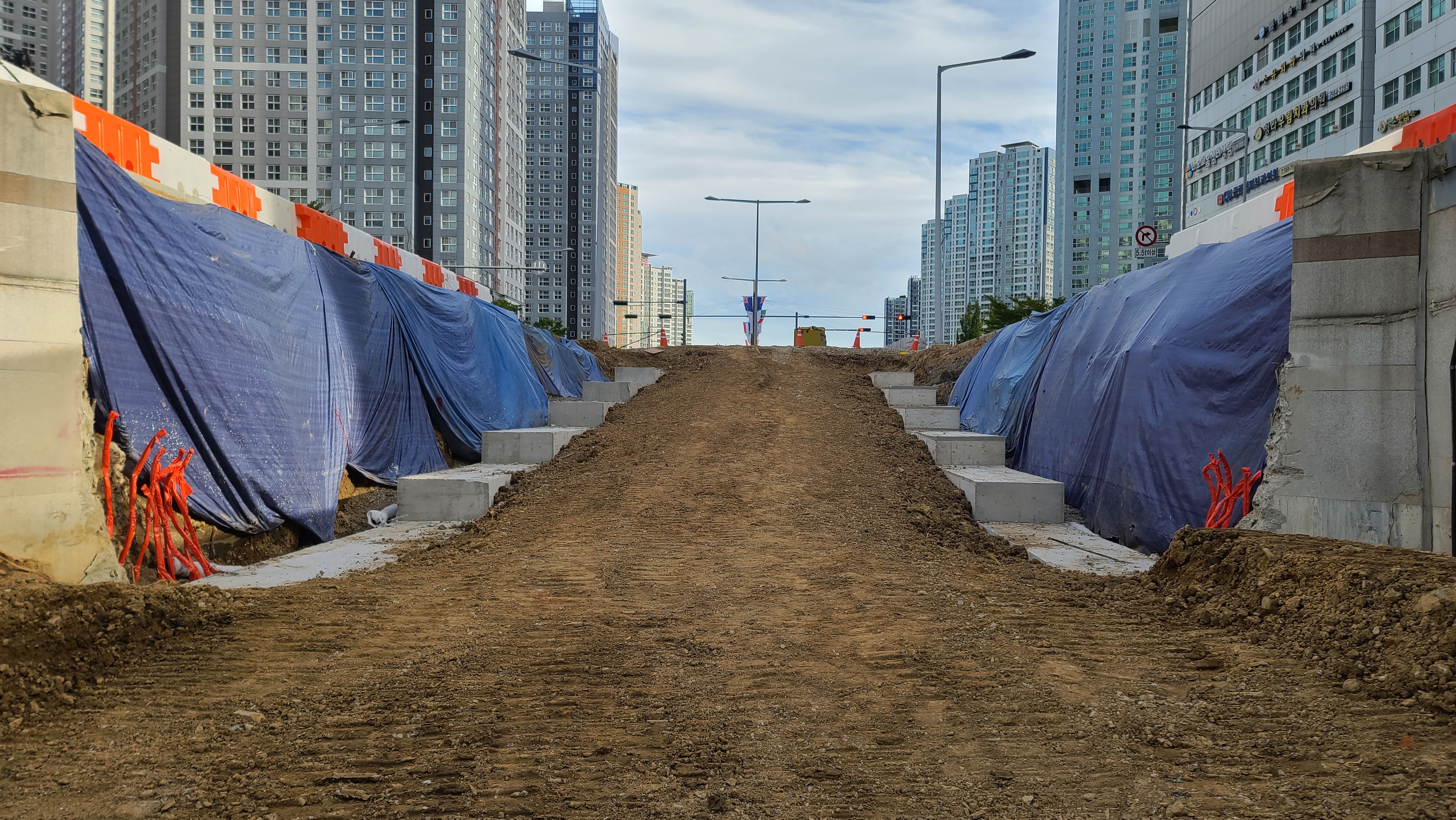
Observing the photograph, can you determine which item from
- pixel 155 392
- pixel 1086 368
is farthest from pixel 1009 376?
pixel 155 392

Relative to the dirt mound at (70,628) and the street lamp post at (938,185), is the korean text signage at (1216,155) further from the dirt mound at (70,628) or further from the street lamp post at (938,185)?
the dirt mound at (70,628)

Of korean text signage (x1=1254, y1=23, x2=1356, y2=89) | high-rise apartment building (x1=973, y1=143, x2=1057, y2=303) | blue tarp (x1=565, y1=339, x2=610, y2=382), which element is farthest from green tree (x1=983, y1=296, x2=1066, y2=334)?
high-rise apartment building (x1=973, y1=143, x2=1057, y2=303)

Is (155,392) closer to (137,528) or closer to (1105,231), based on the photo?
(137,528)

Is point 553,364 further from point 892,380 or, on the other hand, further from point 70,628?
point 70,628

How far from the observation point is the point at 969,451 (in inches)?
516

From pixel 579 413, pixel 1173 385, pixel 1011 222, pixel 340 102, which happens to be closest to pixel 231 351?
pixel 579 413

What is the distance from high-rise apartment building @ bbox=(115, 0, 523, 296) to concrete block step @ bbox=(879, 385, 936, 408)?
76388mm

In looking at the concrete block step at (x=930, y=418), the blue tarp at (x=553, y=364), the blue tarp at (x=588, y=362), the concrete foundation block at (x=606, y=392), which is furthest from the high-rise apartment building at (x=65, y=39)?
the concrete block step at (x=930, y=418)

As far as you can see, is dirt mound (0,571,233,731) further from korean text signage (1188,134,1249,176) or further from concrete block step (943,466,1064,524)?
korean text signage (1188,134,1249,176)

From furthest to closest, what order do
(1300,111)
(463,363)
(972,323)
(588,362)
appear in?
1. (1300,111)
2. (972,323)
3. (588,362)
4. (463,363)

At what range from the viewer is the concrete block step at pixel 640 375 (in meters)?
20.1

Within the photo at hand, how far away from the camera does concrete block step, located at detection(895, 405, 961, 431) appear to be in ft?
50.6

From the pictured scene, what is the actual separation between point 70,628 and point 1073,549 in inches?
349

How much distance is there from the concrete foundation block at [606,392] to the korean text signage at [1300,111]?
48.8 m
